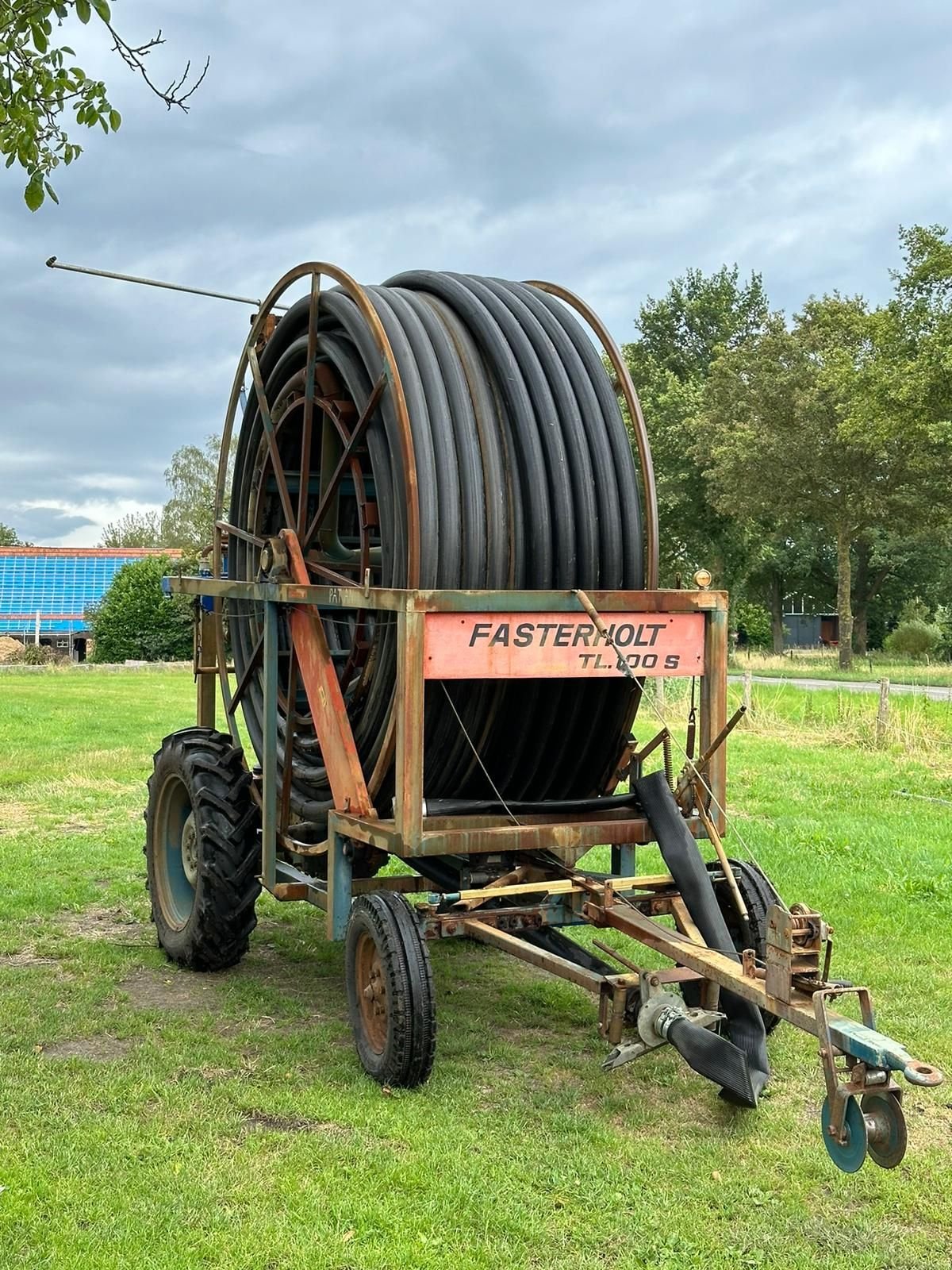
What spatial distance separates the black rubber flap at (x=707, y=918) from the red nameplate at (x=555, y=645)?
51 centimetres

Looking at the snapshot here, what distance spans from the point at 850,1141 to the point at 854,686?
2565 cm

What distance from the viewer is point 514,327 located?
5.76m

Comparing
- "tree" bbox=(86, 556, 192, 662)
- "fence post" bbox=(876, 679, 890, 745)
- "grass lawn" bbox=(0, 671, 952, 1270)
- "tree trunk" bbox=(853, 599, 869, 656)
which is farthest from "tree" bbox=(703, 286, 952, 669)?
Result: "grass lawn" bbox=(0, 671, 952, 1270)

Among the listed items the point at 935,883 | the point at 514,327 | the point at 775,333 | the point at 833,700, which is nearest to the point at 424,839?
the point at 514,327

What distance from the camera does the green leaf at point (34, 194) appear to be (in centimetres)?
525

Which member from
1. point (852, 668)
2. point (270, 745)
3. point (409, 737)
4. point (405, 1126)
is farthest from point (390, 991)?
point (852, 668)

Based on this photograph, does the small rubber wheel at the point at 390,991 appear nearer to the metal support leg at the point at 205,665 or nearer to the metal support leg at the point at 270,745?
Answer: the metal support leg at the point at 270,745

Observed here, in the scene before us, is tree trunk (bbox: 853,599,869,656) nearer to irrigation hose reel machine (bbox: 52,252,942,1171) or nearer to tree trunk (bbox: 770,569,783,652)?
tree trunk (bbox: 770,569,783,652)

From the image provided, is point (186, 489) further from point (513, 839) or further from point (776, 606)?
point (513, 839)

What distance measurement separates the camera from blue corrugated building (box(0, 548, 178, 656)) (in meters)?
56.8

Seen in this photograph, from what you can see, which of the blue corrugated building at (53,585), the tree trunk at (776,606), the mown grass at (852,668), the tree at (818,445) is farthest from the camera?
the blue corrugated building at (53,585)

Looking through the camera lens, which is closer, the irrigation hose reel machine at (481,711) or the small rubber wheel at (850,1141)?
the small rubber wheel at (850,1141)

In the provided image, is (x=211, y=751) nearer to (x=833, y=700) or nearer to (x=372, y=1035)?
(x=372, y=1035)

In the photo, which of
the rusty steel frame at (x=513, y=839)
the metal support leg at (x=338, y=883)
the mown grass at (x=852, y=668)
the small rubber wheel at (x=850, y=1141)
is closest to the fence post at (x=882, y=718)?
the rusty steel frame at (x=513, y=839)
